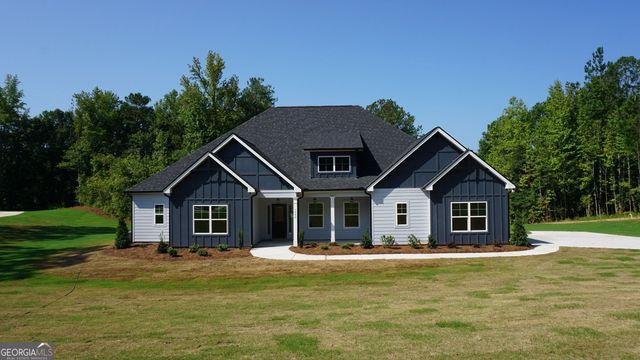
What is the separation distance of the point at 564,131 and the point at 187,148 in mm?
42725

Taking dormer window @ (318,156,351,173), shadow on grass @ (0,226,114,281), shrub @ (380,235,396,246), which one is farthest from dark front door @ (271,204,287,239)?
shadow on grass @ (0,226,114,281)

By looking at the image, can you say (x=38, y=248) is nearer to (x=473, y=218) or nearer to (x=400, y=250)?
(x=400, y=250)

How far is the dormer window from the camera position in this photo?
25.7 meters

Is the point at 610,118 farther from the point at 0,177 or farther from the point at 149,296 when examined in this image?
the point at 0,177

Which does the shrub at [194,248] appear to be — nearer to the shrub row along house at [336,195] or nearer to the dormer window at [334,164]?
the shrub row along house at [336,195]

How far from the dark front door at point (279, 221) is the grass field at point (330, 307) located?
758 cm

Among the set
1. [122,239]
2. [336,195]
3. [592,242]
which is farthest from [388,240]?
[122,239]

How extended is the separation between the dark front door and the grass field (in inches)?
299

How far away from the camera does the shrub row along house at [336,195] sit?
76.3 ft

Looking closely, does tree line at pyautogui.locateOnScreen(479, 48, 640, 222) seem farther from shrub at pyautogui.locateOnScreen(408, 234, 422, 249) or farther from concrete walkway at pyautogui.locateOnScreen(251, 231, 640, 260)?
shrub at pyautogui.locateOnScreen(408, 234, 422, 249)

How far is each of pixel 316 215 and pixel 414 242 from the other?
6162 mm

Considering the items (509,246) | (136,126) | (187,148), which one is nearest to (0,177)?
(136,126)

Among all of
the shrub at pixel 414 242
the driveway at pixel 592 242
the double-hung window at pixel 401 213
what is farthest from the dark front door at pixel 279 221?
the driveway at pixel 592 242

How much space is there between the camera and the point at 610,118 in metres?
50.9
